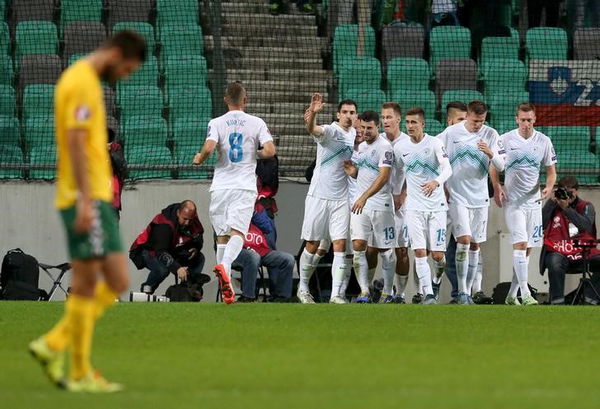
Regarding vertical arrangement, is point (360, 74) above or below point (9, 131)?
above

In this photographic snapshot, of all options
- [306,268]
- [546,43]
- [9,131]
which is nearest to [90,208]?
[306,268]

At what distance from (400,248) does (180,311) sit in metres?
3.60

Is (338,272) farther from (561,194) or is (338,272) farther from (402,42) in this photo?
(402,42)

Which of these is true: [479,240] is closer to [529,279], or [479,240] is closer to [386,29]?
[529,279]

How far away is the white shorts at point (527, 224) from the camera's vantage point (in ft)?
53.9

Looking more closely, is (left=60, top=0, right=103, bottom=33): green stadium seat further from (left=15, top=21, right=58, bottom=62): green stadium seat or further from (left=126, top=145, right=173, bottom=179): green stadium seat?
(left=126, top=145, right=173, bottom=179): green stadium seat

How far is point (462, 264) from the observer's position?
16.1 metres

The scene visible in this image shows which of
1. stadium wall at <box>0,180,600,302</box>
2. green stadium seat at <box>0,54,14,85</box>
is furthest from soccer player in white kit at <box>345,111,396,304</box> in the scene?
green stadium seat at <box>0,54,14,85</box>

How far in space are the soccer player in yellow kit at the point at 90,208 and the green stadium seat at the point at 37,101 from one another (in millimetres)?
12323

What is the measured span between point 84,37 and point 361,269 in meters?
7.21

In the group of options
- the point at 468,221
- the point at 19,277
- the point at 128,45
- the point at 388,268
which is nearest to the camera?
the point at 128,45

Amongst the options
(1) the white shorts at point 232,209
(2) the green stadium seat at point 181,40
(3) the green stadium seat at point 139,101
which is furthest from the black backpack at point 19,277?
(2) the green stadium seat at point 181,40

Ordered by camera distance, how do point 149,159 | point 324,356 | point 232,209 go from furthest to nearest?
point 149,159 < point 232,209 < point 324,356

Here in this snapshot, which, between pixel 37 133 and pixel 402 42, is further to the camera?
pixel 402 42
